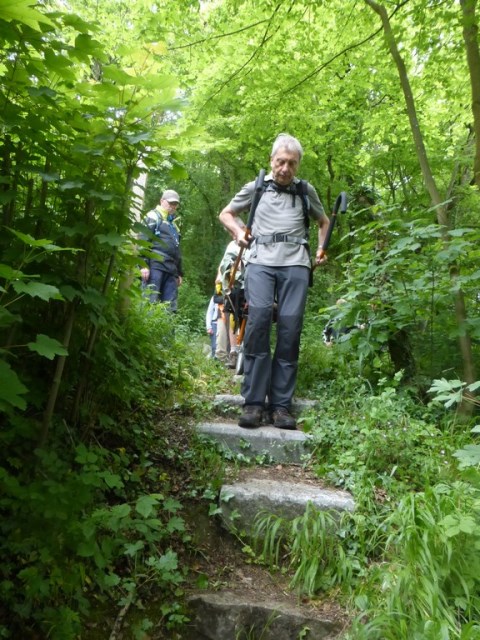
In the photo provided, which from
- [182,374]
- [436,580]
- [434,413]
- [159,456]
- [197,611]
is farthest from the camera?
[182,374]

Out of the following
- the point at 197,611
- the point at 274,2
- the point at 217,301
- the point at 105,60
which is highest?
the point at 274,2

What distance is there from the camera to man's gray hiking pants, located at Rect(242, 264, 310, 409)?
3.79 metres

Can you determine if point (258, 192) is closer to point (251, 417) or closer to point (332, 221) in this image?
point (332, 221)

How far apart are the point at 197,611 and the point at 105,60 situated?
2.49m

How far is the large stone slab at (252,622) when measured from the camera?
2170 millimetres

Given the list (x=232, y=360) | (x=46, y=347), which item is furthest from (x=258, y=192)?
(x=46, y=347)

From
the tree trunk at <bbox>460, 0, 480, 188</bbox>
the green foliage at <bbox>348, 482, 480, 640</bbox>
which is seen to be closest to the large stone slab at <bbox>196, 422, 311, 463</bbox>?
the green foliage at <bbox>348, 482, 480, 640</bbox>

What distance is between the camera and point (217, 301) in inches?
254

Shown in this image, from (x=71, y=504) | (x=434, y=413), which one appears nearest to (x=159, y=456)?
(x=71, y=504)

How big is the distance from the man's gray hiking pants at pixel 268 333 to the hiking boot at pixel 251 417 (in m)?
0.06

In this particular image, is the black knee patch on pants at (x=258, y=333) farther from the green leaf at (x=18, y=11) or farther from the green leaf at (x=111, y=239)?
the green leaf at (x=18, y=11)

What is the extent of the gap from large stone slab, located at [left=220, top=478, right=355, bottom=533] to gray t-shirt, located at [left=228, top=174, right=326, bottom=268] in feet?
6.06

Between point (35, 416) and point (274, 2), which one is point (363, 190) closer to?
point (274, 2)

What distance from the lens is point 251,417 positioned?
11.9ft
